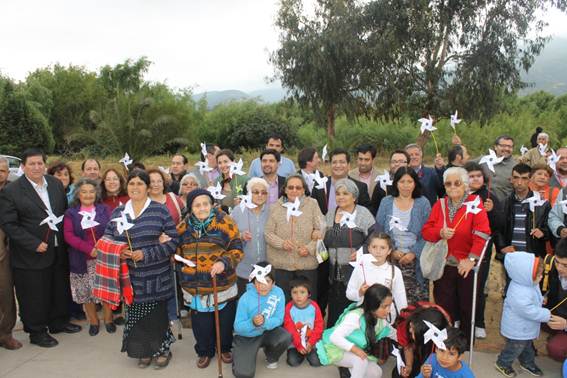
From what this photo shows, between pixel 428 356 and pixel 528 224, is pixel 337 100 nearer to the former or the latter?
pixel 528 224

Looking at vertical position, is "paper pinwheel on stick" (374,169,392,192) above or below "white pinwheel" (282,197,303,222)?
above

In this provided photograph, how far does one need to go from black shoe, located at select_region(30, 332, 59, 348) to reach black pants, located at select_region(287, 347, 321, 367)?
92.1 inches

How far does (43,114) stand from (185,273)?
2312cm

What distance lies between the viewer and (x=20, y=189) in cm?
455

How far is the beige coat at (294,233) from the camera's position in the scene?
4391mm

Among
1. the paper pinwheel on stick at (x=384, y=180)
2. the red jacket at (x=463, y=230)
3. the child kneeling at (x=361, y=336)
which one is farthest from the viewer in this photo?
the paper pinwheel on stick at (x=384, y=180)

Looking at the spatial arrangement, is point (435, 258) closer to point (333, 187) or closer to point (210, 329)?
point (333, 187)

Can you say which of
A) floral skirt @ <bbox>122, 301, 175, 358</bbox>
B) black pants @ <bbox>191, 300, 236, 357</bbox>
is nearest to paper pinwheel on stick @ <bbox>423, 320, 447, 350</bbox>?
black pants @ <bbox>191, 300, 236, 357</bbox>

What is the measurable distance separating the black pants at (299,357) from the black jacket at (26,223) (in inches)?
99.2

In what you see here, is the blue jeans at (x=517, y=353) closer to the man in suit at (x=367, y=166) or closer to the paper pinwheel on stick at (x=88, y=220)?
the man in suit at (x=367, y=166)

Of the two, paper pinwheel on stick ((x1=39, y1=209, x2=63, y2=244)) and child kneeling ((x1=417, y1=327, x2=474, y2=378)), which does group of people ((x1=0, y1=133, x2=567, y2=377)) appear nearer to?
paper pinwheel on stick ((x1=39, y1=209, x2=63, y2=244))

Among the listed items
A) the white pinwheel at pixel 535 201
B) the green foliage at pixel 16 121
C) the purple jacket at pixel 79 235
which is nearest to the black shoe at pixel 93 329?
the purple jacket at pixel 79 235

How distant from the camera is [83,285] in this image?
4887 mm

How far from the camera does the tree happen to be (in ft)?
50.3
